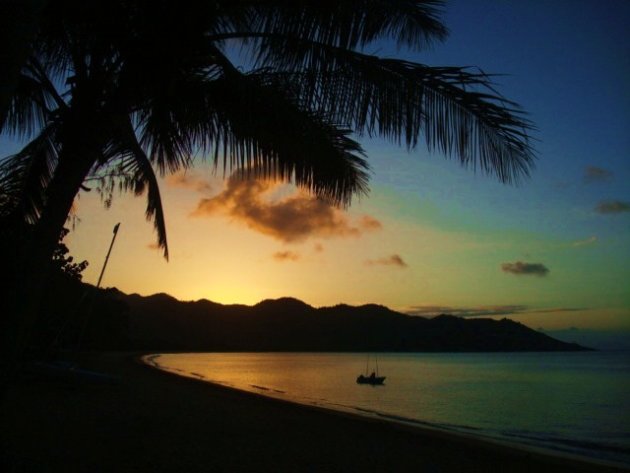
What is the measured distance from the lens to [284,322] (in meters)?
182

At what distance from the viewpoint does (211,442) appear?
23.2 feet

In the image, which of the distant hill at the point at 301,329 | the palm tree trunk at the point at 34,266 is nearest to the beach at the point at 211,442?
the palm tree trunk at the point at 34,266

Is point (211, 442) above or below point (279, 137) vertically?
below

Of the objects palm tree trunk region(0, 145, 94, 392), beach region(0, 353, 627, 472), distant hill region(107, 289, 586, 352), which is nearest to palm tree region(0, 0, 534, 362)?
palm tree trunk region(0, 145, 94, 392)

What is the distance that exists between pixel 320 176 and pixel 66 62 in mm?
2574

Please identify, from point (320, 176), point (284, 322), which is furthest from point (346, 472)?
point (284, 322)

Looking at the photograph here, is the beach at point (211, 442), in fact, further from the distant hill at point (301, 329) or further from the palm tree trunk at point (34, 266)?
the distant hill at point (301, 329)

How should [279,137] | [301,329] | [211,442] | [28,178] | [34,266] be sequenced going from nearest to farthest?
[34,266], [279,137], [28,178], [211,442], [301,329]

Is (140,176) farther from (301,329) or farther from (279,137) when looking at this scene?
(301,329)

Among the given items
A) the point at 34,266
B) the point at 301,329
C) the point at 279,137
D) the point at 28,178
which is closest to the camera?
the point at 34,266

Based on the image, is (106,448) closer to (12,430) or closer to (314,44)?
(12,430)

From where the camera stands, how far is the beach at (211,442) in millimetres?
5508

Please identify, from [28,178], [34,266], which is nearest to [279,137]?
[34,266]

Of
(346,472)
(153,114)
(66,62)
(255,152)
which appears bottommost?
(346,472)
